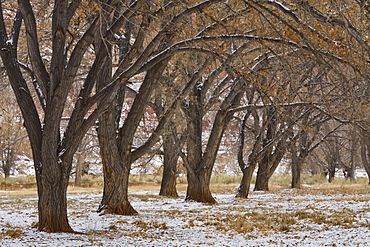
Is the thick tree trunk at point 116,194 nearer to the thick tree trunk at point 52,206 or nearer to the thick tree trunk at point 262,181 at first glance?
the thick tree trunk at point 52,206

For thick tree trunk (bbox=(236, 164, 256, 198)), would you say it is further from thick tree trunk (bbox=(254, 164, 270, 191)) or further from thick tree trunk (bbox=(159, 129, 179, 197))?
thick tree trunk (bbox=(254, 164, 270, 191))

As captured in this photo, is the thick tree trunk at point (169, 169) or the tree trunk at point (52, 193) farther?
the thick tree trunk at point (169, 169)

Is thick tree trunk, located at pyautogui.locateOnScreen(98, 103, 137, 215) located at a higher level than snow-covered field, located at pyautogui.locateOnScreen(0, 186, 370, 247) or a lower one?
higher

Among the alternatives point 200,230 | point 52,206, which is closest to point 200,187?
point 200,230

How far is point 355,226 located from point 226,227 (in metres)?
2.40

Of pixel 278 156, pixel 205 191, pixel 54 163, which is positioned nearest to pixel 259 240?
pixel 54 163

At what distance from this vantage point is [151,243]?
6.53m

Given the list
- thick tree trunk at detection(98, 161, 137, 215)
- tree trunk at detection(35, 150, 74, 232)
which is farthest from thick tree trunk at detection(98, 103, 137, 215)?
tree trunk at detection(35, 150, 74, 232)

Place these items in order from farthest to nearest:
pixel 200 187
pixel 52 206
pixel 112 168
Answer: pixel 200 187 < pixel 112 168 < pixel 52 206

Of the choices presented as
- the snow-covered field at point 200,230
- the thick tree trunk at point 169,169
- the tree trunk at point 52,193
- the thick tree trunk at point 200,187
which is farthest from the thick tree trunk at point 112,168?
the thick tree trunk at point 169,169

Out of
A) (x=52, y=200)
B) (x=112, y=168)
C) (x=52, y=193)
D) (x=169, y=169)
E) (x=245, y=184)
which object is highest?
(x=169, y=169)

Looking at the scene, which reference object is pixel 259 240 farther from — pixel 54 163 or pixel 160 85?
pixel 160 85

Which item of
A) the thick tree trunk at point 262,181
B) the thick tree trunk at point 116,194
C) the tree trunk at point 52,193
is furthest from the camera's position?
the thick tree trunk at point 262,181

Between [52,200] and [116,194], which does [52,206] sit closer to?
[52,200]
